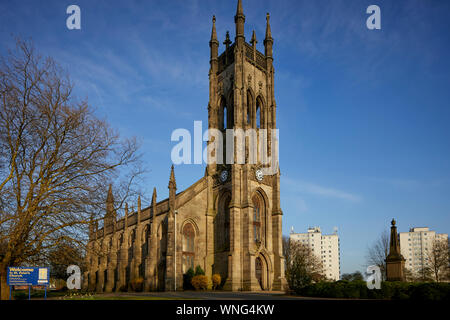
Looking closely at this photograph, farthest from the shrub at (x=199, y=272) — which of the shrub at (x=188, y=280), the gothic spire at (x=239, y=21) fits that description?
the gothic spire at (x=239, y=21)

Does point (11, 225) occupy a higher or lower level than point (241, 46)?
lower

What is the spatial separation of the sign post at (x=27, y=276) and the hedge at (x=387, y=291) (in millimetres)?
15706

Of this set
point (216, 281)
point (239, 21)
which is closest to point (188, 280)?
point (216, 281)

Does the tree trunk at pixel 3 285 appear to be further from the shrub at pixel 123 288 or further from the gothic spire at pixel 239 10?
the gothic spire at pixel 239 10

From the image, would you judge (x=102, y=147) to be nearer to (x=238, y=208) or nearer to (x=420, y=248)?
(x=238, y=208)

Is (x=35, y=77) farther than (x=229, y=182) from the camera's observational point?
No

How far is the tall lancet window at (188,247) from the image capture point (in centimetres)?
4291

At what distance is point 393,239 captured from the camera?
28.2 metres

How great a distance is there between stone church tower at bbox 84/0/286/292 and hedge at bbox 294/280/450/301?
1654cm

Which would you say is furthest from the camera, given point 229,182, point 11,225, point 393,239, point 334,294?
point 229,182

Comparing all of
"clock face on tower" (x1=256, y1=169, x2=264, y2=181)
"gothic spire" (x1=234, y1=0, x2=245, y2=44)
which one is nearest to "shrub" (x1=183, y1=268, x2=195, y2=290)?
"clock face on tower" (x1=256, y1=169, x2=264, y2=181)

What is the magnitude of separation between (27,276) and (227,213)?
101 ft
